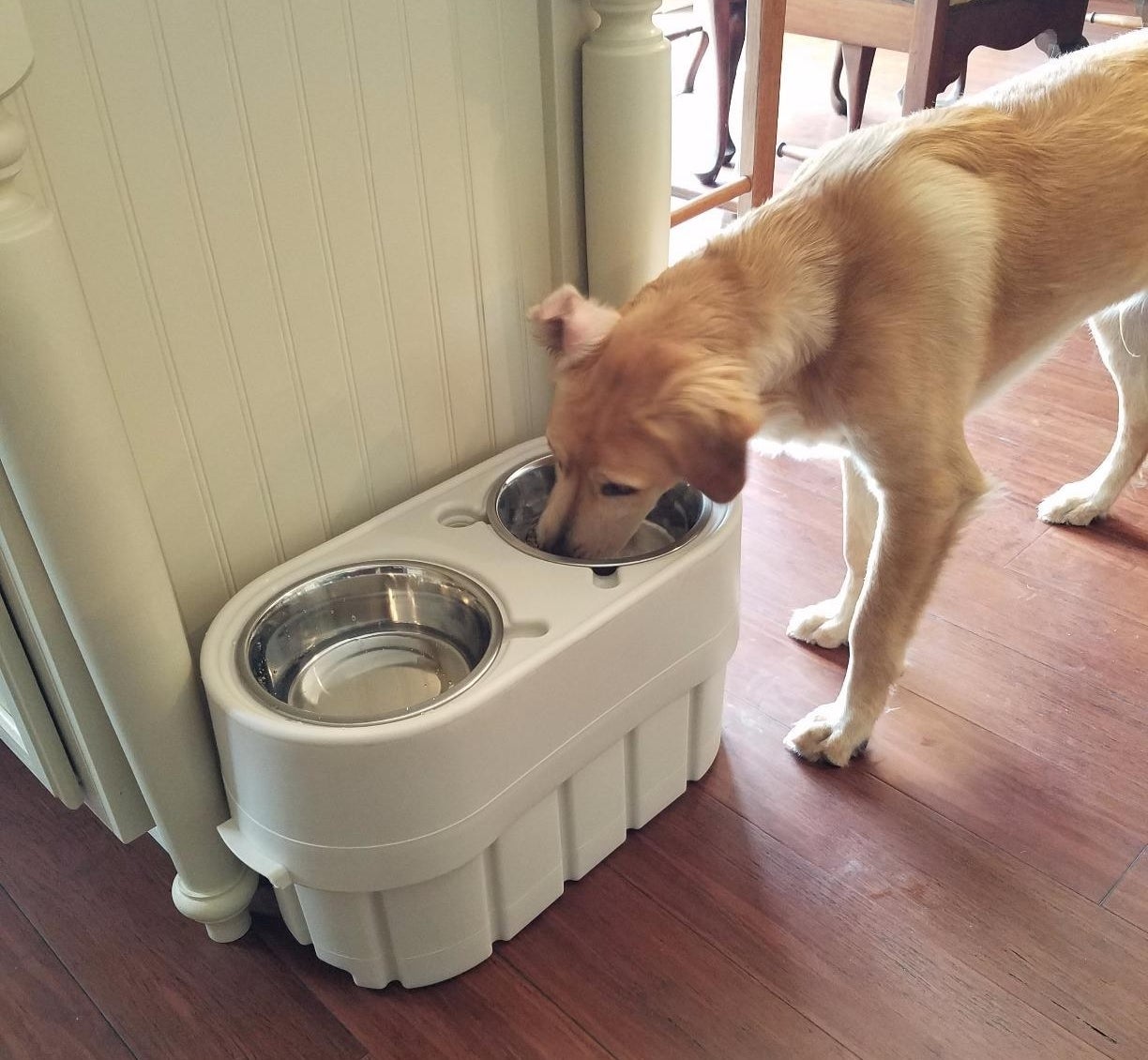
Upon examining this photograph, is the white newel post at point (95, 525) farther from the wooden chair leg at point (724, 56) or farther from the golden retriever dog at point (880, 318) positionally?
the wooden chair leg at point (724, 56)

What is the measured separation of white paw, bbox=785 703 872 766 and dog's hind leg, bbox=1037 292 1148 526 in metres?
0.77

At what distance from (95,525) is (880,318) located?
890 millimetres

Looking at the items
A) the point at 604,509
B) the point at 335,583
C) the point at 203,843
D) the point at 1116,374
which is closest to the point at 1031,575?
the point at 1116,374

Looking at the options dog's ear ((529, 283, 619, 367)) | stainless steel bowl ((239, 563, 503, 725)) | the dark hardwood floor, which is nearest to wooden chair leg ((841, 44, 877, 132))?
the dark hardwood floor

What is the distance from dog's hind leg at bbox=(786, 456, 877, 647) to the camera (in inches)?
64.9

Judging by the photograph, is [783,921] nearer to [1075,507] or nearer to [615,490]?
[615,490]

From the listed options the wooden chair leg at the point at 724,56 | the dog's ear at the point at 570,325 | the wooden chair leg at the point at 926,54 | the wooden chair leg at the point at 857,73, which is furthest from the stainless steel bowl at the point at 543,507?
the wooden chair leg at the point at 857,73

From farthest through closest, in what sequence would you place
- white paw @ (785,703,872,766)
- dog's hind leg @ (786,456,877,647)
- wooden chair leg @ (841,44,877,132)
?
wooden chair leg @ (841,44,877,132), dog's hind leg @ (786,456,877,647), white paw @ (785,703,872,766)

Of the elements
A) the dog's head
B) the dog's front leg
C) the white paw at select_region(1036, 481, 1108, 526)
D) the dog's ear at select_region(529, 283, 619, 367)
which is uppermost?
the dog's ear at select_region(529, 283, 619, 367)

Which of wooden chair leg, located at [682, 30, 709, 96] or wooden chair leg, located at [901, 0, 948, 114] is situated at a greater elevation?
wooden chair leg, located at [901, 0, 948, 114]

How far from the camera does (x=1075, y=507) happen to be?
6.59ft

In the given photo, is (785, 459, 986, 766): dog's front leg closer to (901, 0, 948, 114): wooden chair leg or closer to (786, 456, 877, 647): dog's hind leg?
(786, 456, 877, 647): dog's hind leg

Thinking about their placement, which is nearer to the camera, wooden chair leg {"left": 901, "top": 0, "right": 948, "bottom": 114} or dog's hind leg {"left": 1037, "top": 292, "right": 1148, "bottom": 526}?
dog's hind leg {"left": 1037, "top": 292, "right": 1148, "bottom": 526}

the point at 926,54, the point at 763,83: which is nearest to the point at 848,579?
the point at 763,83
